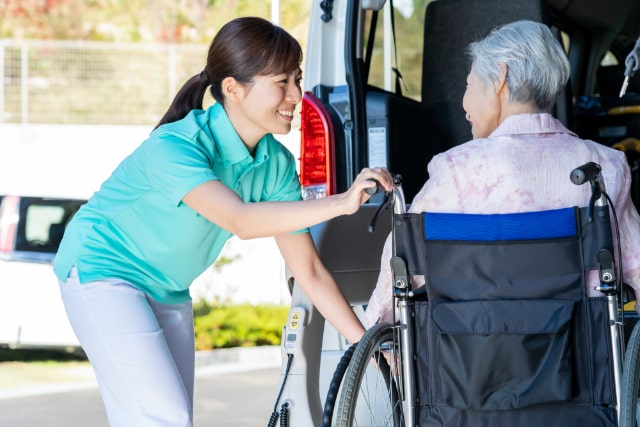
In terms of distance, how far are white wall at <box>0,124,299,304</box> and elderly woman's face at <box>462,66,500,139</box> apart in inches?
327

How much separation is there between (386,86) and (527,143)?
1.95 m

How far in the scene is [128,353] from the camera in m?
3.09

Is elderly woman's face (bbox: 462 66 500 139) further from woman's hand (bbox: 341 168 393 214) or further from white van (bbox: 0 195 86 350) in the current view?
white van (bbox: 0 195 86 350)

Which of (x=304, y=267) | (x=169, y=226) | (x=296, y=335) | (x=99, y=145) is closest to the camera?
(x=169, y=226)

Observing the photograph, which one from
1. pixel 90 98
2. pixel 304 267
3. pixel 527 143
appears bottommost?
pixel 304 267

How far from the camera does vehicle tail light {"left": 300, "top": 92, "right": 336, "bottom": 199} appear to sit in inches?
181

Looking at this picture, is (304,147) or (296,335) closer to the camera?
(296,335)

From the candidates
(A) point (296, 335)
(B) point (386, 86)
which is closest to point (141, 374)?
(A) point (296, 335)

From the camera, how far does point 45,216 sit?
31.0ft

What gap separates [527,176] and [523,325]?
0.38 m

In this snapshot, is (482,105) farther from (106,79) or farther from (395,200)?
(106,79)

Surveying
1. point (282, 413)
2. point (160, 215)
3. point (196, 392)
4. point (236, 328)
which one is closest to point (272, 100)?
point (160, 215)

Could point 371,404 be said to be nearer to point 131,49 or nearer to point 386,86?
point 386,86

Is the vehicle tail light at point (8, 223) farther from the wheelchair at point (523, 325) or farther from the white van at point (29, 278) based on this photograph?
the wheelchair at point (523, 325)
